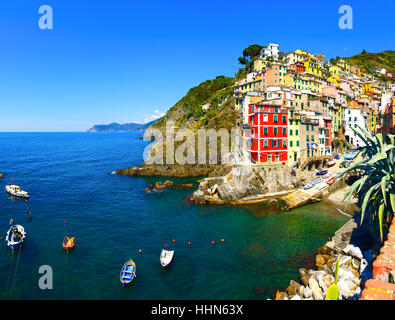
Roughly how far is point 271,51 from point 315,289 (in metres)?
123

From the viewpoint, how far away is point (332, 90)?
7731 centimetres

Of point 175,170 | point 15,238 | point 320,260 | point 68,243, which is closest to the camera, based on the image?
point 320,260

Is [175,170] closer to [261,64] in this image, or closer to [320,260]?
[320,260]

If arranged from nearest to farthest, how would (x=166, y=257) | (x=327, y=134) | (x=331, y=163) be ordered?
(x=166, y=257) < (x=331, y=163) < (x=327, y=134)

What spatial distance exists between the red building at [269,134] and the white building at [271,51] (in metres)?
77.3

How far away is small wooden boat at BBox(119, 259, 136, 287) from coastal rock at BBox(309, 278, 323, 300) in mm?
17745

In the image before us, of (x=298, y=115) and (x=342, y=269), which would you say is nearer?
(x=342, y=269)

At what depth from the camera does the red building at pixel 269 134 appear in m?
50.4

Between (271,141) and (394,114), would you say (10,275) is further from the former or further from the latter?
(394,114)

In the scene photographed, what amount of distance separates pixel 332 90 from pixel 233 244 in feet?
247

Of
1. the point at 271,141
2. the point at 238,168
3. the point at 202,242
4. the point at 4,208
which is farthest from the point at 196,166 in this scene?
the point at 4,208

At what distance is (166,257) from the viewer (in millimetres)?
25703

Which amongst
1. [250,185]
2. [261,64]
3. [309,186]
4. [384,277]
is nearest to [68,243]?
[384,277]

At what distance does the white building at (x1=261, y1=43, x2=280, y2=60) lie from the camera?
373 ft
